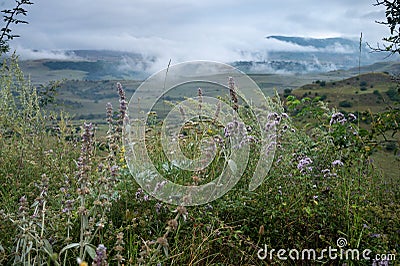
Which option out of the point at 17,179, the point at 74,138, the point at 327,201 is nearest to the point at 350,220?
the point at 327,201

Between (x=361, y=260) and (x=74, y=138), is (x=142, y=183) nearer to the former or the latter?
(x=361, y=260)

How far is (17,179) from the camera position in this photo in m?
3.67

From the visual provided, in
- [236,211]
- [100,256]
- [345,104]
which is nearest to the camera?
[100,256]

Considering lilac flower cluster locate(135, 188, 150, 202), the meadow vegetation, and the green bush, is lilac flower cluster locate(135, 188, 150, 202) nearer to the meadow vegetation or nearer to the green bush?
the meadow vegetation

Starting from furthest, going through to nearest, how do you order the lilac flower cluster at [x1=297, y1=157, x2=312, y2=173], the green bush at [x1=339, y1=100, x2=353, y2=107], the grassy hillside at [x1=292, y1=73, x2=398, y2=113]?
1. the green bush at [x1=339, y1=100, x2=353, y2=107]
2. the grassy hillside at [x1=292, y1=73, x2=398, y2=113]
3. the lilac flower cluster at [x1=297, y1=157, x2=312, y2=173]

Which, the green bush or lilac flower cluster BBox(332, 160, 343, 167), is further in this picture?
the green bush

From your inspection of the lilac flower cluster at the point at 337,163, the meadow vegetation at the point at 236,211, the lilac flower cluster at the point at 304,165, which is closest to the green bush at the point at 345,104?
the meadow vegetation at the point at 236,211

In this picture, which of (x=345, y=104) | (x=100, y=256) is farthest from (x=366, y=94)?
(x=100, y=256)

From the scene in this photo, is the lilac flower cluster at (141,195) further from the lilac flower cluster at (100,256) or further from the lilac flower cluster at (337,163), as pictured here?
the lilac flower cluster at (337,163)

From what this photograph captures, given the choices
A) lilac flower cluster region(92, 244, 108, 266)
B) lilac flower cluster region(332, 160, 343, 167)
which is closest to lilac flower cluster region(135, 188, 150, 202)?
lilac flower cluster region(92, 244, 108, 266)

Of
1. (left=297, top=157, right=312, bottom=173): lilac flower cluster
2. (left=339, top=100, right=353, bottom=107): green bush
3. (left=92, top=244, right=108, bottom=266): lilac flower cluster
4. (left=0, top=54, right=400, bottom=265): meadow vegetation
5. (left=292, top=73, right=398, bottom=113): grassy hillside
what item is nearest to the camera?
(left=92, top=244, right=108, bottom=266): lilac flower cluster

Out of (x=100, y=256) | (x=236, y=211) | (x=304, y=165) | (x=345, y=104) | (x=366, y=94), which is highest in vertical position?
(x=366, y=94)

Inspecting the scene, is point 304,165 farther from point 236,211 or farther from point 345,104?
point 345,104

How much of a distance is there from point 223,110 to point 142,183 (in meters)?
1.04
